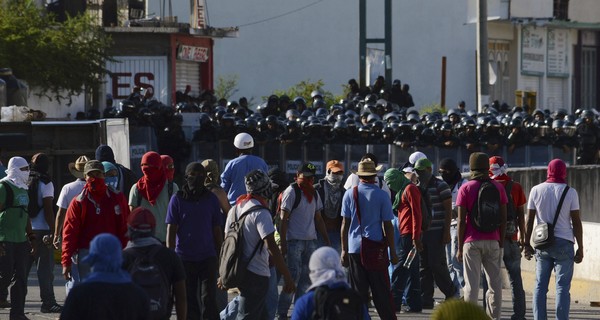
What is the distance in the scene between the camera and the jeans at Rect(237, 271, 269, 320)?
9906 mm

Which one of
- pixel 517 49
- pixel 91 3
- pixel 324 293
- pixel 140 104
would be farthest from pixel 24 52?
pixel 517 49

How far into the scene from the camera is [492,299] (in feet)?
38.5

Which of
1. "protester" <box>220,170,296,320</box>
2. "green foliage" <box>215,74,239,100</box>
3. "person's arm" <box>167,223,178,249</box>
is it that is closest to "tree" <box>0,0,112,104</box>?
"green foliage" <box>215,74,239,100</box>

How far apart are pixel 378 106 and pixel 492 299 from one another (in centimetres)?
1766

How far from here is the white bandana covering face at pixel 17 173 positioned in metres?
11.5

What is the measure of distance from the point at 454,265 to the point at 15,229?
14.0 ft

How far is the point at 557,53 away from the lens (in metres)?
52.6

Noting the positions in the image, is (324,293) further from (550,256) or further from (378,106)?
(378,106)

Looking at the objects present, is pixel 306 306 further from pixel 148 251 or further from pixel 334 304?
pixel 148 251

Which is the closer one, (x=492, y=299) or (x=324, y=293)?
(x=324, y=293)

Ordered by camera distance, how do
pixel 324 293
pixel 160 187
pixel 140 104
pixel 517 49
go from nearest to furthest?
pixel 324 293 < pixel 160 187 < pixel 140 104 < pixel 517 49

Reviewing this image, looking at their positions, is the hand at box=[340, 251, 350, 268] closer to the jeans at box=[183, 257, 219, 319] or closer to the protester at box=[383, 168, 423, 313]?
the protester at box=[383, 168, 423, 313]

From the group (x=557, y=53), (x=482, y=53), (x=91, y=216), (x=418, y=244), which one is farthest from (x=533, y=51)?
(x=91, y=216)

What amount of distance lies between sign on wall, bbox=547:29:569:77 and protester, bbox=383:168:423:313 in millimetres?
39543
